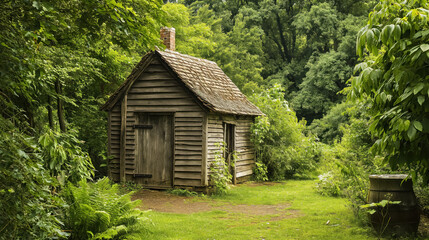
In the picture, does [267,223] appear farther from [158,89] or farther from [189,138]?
[158,89]

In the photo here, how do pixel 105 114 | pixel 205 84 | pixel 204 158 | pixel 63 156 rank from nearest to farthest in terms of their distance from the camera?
1. pixel 63 156
2. pixel 204 158
3. pixel 205 84
4. pixel 105 114

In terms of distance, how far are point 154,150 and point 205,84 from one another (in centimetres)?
305

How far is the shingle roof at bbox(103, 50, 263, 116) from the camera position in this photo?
526 inches

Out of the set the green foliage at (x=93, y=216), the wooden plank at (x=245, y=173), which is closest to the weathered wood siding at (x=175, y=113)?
the wooden plank at (x=245, y=173)

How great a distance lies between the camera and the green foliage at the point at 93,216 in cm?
656

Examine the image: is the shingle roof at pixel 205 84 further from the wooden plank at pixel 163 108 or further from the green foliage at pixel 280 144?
the green foliage at pixel 280 144

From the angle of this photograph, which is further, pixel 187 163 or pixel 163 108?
pixel 163 108

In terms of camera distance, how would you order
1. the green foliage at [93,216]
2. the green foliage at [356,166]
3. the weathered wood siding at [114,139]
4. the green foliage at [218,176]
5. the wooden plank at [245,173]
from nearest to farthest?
the green foliage at [93,216], the green foliage at [356,166], the green foliage at [218,176], the weathered wood siding at [114,139], the wooden plank at [245,173]

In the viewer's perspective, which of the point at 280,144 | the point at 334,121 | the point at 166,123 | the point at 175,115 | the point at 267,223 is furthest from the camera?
the point at 334,121

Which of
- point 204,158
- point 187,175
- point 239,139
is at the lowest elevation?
point 187,175

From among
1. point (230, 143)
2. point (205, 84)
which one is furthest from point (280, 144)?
point (205, 84)

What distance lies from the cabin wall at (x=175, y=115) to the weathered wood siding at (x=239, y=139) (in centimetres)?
47

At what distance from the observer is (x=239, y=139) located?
1593 centimetres

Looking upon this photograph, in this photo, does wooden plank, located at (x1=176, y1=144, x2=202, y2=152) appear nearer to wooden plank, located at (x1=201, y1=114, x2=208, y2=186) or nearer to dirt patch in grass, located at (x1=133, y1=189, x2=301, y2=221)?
wooden plank, located at (x1=201, y1=114, x2=208, y2=186)
